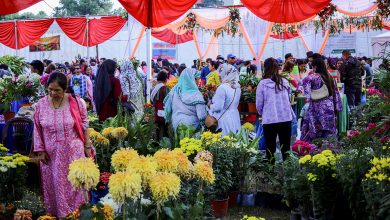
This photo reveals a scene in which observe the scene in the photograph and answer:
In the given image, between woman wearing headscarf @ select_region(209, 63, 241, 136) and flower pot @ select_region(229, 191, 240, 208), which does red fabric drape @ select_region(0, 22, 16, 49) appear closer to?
woman wearing headscarf @ select_region(209, 63, 241, 136)

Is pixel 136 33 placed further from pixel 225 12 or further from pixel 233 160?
pixel 233 160

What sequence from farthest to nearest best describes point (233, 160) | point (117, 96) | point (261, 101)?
point (117, 96) → point (261, 101) → point (233, 160)

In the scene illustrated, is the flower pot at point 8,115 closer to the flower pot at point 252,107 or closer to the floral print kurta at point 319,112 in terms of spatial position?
the flower pot at point 252,107

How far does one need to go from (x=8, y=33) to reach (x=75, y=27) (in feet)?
11.1

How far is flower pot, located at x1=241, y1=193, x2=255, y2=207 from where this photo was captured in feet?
18.6

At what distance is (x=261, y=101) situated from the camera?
6.56 metres

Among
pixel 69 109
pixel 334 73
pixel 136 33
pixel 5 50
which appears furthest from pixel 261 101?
pixel 5 50

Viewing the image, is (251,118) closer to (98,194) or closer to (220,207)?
(220,207)

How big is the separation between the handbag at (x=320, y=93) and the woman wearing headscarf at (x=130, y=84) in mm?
2884

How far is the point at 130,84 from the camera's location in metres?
8.53

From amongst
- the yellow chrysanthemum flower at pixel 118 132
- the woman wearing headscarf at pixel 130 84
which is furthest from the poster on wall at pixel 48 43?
the yellow chrysanthemum flower at pixel 118 132

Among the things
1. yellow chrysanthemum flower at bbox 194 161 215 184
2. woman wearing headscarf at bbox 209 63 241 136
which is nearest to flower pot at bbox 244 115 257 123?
woman wearing headscarf at bbox 209 63 241 136

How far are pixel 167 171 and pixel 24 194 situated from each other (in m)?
1.91

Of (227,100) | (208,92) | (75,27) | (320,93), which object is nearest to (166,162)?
(227,100)
